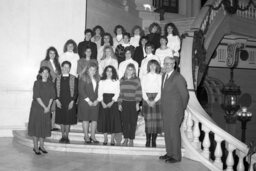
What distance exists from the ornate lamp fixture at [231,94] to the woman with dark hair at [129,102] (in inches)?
345

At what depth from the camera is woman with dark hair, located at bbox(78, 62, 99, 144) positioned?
6.36 m

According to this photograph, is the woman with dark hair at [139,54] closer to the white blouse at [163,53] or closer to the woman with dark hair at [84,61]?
the white blouse at [163,53]

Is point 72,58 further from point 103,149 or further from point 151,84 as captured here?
point 103,149

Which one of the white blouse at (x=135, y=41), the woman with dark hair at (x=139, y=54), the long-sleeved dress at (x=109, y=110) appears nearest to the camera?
the long-sleeved dress at (x=109, y=110)

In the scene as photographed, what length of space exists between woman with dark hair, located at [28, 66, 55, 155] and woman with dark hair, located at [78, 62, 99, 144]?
23.1 inches

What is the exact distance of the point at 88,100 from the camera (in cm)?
638

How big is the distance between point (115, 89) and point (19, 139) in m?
2.49

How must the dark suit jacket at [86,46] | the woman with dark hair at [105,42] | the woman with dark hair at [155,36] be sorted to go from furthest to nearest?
the woman with dark hair at [155,36] < the woman with dark hair at [105,42] < the dark suit jacket at [86,46]

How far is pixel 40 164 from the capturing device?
17.4ft

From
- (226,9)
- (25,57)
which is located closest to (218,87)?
(226,9)

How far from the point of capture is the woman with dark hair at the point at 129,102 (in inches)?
247

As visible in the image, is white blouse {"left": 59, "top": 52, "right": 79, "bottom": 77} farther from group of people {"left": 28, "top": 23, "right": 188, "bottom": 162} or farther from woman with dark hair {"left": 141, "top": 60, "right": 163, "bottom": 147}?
woman with dark hair {"left": 141, "top": 60, "right": 163, "bottom": 147}

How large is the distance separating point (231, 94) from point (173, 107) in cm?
932

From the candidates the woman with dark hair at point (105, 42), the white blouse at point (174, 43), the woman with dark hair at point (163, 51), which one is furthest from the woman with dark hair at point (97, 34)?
the white blouse at point (174, 43)
